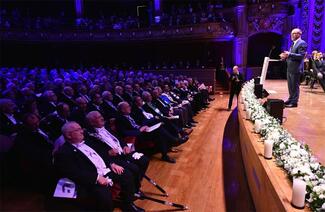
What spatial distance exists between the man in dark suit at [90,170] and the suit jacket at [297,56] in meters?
3.51

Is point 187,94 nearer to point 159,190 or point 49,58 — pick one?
point 159,190

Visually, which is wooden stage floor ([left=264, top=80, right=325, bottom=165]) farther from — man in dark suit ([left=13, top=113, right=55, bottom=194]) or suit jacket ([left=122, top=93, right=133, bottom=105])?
suit jacket ([left=122, top=93, right=133, bottom=105])

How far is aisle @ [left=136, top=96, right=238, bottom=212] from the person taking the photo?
11.0 feet

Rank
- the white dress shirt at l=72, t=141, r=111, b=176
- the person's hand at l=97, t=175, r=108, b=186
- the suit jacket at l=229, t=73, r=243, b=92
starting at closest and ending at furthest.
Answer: the person's hand at l=97, t=175, r=108, b=186, the white dress shirt at l=72, t=141, r=111, b=176, the suit jacket at l=229, t=73, r=243, b=92

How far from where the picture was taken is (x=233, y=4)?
14.6 meters

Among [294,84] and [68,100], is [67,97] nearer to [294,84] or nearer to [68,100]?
[68,100]

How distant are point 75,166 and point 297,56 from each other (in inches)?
159

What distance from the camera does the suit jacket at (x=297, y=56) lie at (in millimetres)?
4801

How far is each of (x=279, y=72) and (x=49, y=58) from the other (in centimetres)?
1221

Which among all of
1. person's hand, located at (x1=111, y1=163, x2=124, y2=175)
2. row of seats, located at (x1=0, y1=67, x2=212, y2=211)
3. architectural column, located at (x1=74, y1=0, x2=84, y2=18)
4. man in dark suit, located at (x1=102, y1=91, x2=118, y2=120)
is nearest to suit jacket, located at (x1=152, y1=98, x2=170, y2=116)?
row of seats, located at (x1=0, y1=67, x2=212, y2=211)

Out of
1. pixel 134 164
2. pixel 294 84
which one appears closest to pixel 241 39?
pixel 294 84

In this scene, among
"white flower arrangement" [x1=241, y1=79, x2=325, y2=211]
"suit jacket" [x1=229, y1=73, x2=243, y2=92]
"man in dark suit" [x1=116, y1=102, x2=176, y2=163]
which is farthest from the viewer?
"suit jacket" [x1=229, y1=73, x2=243, y2=92]

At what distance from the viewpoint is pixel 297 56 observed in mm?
4859

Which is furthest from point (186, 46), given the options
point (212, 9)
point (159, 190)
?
point (159, 190)
